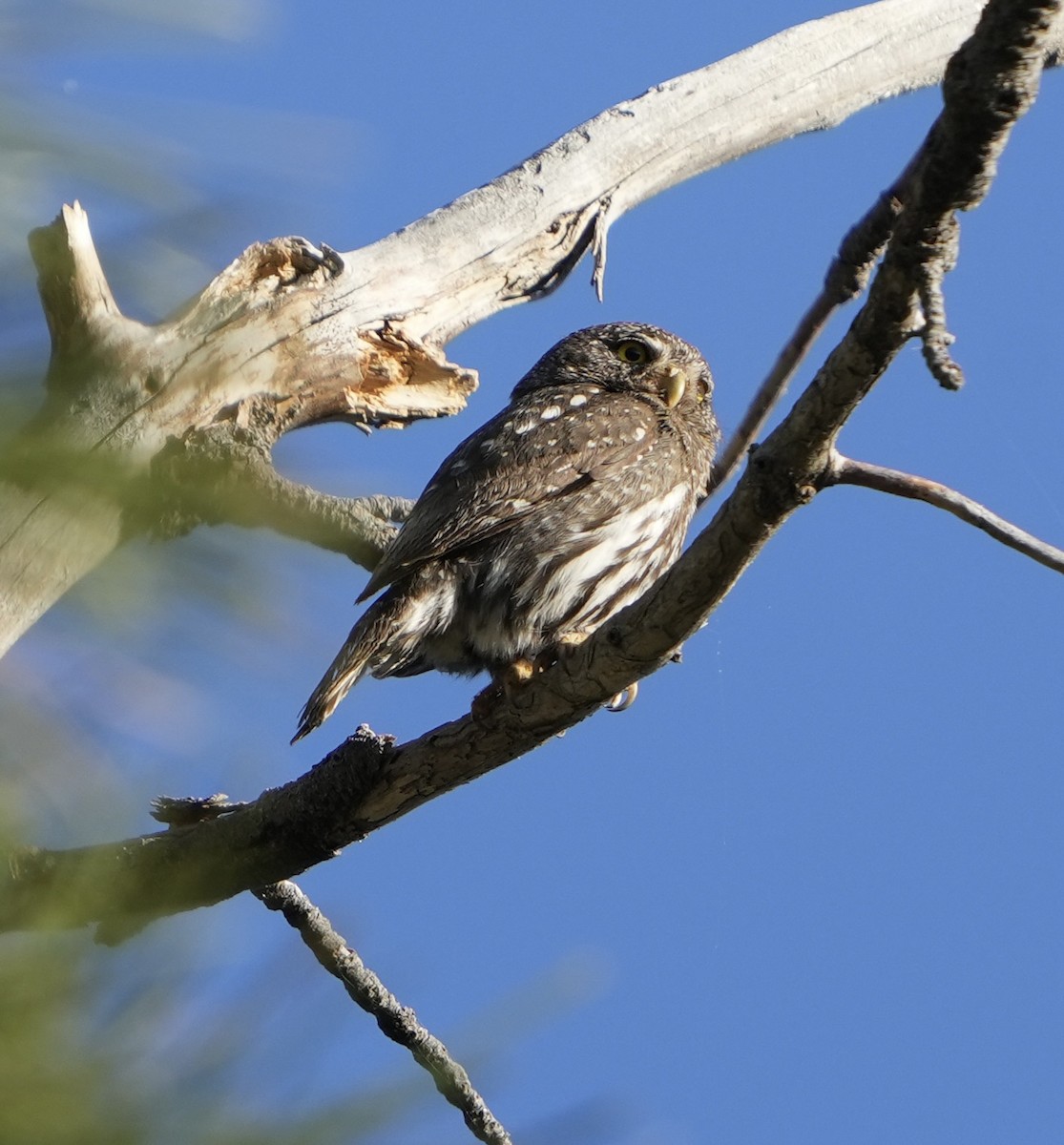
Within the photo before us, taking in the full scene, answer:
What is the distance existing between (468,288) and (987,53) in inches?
98.1

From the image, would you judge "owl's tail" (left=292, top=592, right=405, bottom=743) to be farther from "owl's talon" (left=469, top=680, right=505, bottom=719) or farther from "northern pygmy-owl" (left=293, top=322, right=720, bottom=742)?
"owl's talon" (left=469, top=680, right=505, bottom=719)

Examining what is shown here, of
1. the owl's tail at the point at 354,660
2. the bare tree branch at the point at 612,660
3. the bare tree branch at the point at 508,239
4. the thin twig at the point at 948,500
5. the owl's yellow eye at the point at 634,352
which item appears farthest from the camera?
the owl's yellow eye at the point at 634,352

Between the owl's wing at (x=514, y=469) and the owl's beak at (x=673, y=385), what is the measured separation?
0.25m

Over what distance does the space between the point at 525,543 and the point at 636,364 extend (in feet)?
4.05

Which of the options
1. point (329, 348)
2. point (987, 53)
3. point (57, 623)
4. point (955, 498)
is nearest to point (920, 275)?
point (987, 53)

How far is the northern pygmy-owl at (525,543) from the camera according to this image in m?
3.79

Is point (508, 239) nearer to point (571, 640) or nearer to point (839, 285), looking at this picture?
point (571, 640)

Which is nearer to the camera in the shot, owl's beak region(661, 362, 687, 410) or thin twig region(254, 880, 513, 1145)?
thin twig region(254, 880, 513, 1145)

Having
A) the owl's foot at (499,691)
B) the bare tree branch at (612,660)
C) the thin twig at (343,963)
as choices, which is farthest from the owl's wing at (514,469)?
the thin twig at (343,963)

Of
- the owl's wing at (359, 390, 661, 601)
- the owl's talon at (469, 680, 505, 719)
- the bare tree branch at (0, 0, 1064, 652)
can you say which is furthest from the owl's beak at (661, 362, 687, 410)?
the owl's talon at (469, 680, 505, 719)

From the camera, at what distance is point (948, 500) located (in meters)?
2.50

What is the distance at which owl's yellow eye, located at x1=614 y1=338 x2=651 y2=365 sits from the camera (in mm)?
4852

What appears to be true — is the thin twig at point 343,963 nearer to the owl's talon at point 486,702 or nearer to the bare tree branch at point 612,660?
the bare tree branch at point 612,660

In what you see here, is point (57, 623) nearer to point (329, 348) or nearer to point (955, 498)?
point (955, 498)
